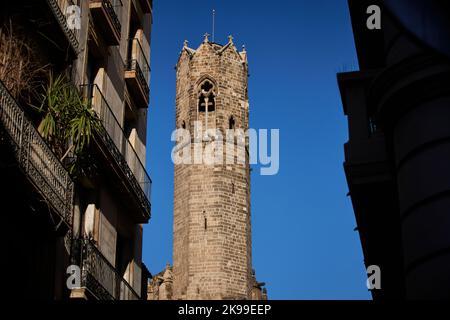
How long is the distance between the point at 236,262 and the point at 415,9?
37668 millimetres

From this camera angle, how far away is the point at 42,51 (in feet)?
35.8

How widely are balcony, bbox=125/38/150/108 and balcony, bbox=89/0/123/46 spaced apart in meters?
1.18

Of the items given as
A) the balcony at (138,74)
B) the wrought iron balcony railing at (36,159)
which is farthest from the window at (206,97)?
the wrought iron balcony railing at (36,159)

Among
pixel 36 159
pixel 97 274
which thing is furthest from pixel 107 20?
pixel 36 159

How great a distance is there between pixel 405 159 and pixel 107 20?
688cm

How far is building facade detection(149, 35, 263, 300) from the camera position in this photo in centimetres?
3991

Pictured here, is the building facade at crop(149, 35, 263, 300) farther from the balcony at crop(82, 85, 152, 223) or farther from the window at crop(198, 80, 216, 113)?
the balcony at crop(82, 85, 152, 223)

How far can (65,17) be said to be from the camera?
11.2 meters

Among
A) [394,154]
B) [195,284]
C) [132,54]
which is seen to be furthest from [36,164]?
[195,284]

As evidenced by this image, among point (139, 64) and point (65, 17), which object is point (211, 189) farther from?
point (65, 17)

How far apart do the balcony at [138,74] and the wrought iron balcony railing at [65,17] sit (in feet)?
11.4

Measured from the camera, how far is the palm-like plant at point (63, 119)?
1041 centimetres

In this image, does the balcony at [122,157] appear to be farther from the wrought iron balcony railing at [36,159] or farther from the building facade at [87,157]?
the wrought iron balcony railing at [36,159]
